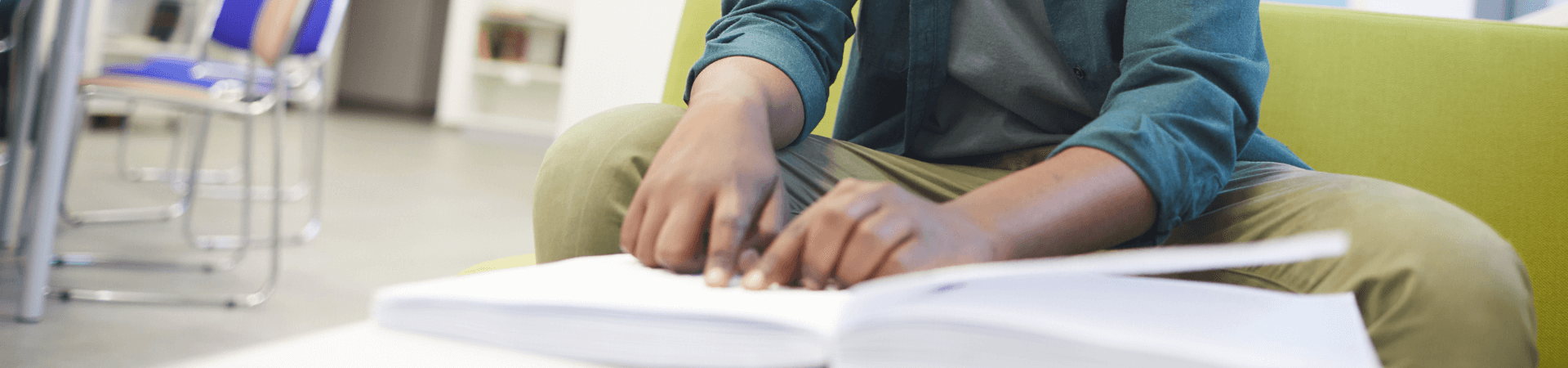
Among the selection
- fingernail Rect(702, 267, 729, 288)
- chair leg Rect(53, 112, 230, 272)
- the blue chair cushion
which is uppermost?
fingernail Rect(702, 267, 729, 288)

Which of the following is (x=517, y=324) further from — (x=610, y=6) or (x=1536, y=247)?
(x=610, y=6)

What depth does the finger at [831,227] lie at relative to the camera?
353 millimetres

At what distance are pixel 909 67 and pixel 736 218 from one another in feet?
1.31

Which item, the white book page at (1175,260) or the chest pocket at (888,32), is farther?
the chest pocket at (888,32)

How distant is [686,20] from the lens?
1084mm

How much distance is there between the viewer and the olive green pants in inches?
15.9

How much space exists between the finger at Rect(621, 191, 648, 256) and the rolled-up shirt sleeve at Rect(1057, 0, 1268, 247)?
22 centimetres

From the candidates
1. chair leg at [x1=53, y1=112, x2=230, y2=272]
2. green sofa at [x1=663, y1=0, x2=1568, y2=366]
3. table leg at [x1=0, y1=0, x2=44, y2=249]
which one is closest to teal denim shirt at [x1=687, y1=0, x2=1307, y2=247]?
green sofa at [x1=663, y1=0, x2=1568, y2=366]

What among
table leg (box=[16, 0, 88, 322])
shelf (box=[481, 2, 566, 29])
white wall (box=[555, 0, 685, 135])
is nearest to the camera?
table leg (box=[16, 0, 88, 322])

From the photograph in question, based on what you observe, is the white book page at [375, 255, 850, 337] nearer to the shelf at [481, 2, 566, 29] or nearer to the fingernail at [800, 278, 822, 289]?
the fingernail at [800, 278, 822, 289]

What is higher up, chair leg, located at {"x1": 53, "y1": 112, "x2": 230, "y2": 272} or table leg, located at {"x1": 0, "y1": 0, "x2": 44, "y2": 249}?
table leg, located at {"x1": 0, "y1": 0, "x2": 44, "y2": 249}

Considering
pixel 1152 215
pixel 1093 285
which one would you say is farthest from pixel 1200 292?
pixel 1152 215

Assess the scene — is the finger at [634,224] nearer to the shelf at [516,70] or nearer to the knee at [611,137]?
the knee at [611,137]

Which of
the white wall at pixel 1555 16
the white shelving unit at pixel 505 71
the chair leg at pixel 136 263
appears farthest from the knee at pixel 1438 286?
the white shelving unit at pixel 505 71
